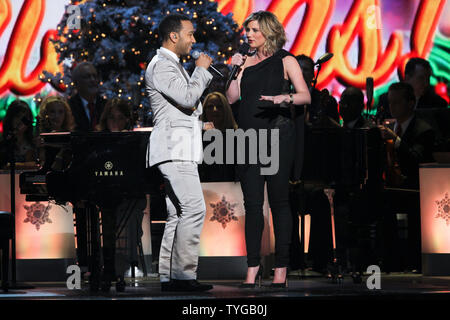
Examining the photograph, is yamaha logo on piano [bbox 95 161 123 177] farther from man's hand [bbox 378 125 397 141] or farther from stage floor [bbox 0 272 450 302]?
man's hand [bbox 378 125 397 141]

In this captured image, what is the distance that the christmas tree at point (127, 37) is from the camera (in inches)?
344

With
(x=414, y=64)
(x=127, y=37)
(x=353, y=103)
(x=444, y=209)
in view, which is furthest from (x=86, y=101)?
(x=444, y=209)

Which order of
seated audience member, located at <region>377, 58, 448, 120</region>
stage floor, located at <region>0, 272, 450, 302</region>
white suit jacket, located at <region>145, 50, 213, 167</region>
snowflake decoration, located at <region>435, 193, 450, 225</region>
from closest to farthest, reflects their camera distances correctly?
stage floor, located at <region>0, 272, 450, 302</region> < white suit jacket, located at <region>145, 50, 213, 167</region> < snowflake decoration, located at <region>435, 193, 450, 225</region> < seated audience member, located at <region>377, 58, 448, 120</region>

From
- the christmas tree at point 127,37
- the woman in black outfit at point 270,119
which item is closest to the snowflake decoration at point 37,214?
the christmas tree at point 127,37

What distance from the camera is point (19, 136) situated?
7.14 metres

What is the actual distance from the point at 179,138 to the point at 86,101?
2410 millimetres

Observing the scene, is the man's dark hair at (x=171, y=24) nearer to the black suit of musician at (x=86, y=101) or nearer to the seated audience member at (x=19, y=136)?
the seated audience member at (x=19, y=136)

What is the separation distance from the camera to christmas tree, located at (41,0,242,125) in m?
8.73

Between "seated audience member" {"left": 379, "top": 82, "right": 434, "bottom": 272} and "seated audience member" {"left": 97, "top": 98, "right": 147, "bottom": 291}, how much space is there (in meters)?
1.88

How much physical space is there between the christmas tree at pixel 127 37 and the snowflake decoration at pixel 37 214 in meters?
1.87

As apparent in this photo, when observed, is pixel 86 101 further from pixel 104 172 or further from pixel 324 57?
pixel 324 57

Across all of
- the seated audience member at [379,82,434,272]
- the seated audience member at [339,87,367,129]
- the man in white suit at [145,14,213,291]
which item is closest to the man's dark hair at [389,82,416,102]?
the seated audience member at [379,82,434,272]
